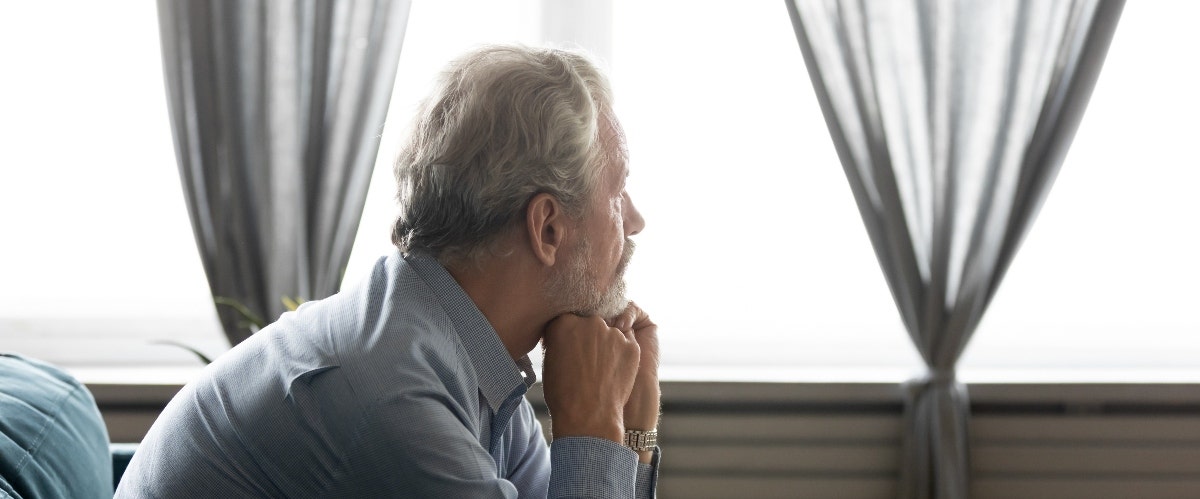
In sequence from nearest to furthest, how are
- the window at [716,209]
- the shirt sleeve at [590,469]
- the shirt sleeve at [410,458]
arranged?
the shirt sleeve at [410,458] < the shirt sleeve at [590,469] < the window at [716,209]

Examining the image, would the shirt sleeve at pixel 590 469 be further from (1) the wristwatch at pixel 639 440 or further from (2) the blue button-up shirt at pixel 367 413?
(1) the wristwatch at pixel 639 440

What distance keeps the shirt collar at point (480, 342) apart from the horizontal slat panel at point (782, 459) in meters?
1.53

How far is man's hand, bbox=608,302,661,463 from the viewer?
4.15ft

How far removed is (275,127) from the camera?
2494 millimetres

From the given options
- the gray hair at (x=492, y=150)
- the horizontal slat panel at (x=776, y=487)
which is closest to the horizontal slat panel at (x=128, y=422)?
the horizontal slat panel at (x=776, y=487)

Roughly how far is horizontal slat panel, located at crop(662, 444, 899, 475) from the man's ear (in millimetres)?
1482

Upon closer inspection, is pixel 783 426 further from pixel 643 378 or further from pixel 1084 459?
pixel 643 378

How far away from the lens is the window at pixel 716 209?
2.63 m

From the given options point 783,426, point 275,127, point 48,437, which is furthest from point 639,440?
point 275,127

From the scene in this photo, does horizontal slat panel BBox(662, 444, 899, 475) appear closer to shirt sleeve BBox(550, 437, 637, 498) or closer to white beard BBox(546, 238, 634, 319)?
white beard BBox(546, 238, 634, 319)

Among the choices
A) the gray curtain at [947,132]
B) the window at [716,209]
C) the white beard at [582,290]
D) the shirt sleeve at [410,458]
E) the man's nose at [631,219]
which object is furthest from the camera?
the window at [716,209]

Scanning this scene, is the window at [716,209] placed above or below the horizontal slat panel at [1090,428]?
above

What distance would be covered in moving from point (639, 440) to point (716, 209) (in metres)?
1.54

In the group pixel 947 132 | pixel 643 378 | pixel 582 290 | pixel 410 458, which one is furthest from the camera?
pixel 947 132
